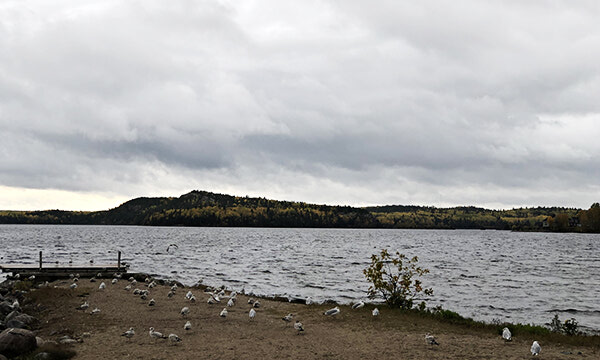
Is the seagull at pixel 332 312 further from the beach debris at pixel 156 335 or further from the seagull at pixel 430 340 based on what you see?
the beach debris at pixel 156 335

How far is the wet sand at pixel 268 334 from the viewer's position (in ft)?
51.3

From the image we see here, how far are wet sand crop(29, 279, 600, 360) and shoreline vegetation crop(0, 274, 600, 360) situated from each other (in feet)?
0.11

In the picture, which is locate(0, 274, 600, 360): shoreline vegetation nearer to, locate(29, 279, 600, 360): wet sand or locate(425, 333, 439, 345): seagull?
locate(29, 279, 600, 360): wet sand

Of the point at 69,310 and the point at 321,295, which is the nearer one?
the point at 69,310

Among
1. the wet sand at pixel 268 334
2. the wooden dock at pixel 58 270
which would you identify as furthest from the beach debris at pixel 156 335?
the wooden dock at pixel 58 270

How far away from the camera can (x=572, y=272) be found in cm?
5991

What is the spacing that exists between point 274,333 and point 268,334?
311mm

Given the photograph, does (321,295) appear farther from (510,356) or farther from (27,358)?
(27,358)

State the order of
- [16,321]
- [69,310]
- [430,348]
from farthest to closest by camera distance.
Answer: [69,310] < [16,321] < [430,348]

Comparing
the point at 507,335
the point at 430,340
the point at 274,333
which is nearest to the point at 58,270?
the point at 274,333

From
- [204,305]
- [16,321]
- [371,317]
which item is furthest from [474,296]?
[16,321]

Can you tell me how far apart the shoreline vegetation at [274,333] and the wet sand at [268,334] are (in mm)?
32

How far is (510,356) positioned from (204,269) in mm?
46318

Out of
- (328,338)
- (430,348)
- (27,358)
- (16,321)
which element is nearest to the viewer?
(27,358)
